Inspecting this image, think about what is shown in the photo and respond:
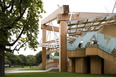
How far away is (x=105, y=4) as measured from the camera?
25328mm

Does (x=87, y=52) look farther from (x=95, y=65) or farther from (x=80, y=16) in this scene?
(x=80, y=16)

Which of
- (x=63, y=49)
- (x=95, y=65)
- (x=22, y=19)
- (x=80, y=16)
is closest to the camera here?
(x=22, y=19)

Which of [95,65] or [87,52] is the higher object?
[87,52]

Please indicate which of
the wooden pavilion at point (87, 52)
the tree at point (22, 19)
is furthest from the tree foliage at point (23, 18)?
the wooden pavilion at point (87, 52)

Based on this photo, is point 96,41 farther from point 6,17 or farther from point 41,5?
point 6,17

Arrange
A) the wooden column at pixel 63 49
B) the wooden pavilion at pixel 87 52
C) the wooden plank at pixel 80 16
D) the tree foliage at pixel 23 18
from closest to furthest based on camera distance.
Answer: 1. the tree foliage at pixel 23 18
2. the wooden pavilion at pixel 87 52
3. the wooden plank at pixel 80 16
4. the wooden column at pixel 63 49

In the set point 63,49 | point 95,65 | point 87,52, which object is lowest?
point 95,65

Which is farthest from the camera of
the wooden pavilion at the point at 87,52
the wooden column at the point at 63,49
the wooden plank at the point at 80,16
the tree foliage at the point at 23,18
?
the wooden column at the point at 63,49

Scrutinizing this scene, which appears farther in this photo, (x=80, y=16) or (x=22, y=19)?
(x=80, y=16)

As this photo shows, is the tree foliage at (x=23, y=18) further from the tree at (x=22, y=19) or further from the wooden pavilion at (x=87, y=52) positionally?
the wooden pavilion at (x=87, y=52)

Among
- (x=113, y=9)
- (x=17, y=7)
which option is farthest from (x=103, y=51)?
(x=17, y=7)

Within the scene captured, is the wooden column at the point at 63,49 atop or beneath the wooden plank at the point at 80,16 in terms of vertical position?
beneath

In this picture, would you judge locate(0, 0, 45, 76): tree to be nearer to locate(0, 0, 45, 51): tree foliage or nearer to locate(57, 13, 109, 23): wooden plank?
locate(0, 0, 45, 51): tree foliage

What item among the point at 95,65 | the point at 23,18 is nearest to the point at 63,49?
the point at 95,65
